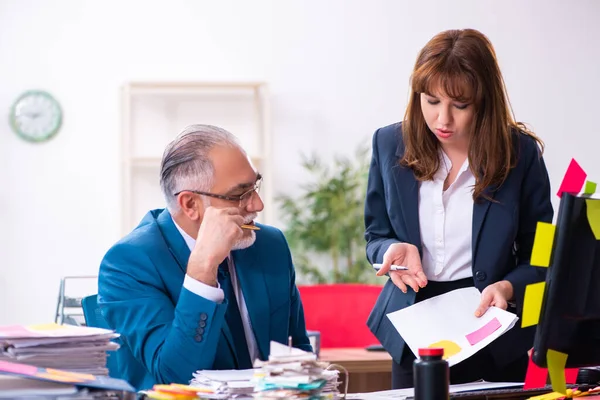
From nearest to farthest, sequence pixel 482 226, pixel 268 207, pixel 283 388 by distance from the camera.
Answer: pixel 283 388 < pixel 482 226 < pixel 268 207

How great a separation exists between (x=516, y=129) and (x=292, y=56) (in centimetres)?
418

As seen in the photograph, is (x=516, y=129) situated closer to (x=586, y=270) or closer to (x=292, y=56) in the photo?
(x=586, y=270)

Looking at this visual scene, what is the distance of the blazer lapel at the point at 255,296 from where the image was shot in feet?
6.82

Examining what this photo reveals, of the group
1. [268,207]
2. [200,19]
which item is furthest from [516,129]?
[200,19]

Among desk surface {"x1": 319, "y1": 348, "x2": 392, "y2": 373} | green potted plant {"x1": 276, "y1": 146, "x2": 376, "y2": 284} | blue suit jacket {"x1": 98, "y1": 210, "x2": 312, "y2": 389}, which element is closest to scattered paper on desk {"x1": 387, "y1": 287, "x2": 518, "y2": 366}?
blue suit jacket {"x1": 98, "y1": 210, "x2": 312, "y2": 389}

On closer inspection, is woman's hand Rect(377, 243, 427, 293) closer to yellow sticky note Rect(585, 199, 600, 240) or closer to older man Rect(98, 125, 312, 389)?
older man Rect(98, 125, 312, 389)

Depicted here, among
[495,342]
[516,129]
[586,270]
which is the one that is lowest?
[495,342]

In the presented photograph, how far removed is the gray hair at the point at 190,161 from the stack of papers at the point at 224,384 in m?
0.52

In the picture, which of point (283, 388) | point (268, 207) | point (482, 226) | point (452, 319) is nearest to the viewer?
point (283, 388)

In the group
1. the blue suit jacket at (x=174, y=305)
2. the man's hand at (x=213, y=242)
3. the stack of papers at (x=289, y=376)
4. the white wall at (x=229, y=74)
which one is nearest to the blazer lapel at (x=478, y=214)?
the blue suit jacket at (x=174, y=305)

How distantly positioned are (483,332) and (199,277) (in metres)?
0.63

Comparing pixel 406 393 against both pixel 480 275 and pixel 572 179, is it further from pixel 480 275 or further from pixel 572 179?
pixel 572 179

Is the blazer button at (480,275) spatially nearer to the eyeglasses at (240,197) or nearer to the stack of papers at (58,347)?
the eyeglasses at (240,197)

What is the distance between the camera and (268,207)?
6012 mm
